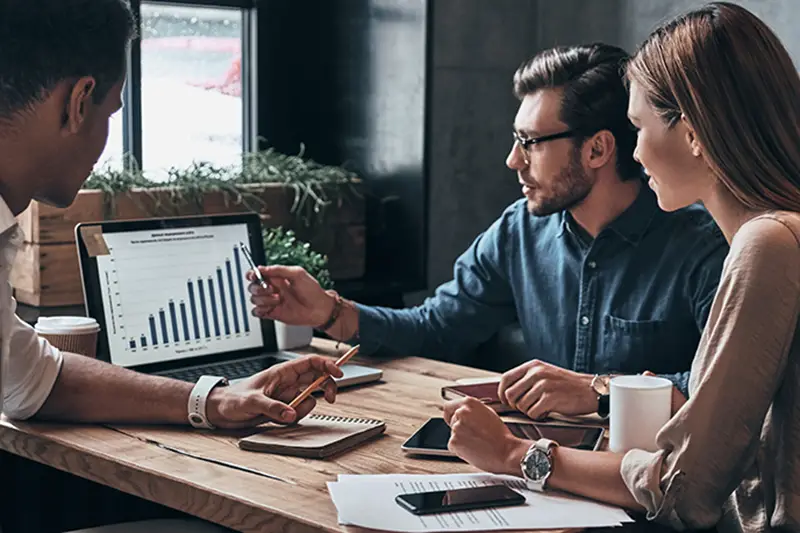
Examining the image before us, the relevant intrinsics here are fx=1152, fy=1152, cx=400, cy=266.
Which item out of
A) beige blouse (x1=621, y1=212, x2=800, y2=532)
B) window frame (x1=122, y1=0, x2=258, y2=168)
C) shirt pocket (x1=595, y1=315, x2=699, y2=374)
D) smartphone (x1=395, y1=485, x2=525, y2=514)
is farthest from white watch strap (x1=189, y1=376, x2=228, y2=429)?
window frame (x1=122, y1=0, x2=258, y2=168)

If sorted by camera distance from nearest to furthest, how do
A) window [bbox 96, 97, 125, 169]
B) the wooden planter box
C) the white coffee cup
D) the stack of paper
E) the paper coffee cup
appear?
the stack of paper, the white coffee cup, the paper coffee cup, the wooden planter box, window [bbox 96, 97, 125, 169]

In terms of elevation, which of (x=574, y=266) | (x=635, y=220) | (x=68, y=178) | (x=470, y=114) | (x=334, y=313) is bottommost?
(x=334, y=313)

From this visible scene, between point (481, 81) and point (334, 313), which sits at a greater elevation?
point (481, 81)

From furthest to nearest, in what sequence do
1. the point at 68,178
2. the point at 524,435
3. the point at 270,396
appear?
the point at 270,396 < the point at 524,435 < the point at 68,178

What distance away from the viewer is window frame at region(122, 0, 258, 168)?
128 inches

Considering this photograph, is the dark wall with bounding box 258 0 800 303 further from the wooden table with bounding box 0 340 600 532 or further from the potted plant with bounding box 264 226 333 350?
the wooden table with bounding box 0 340 600 532

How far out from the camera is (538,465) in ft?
5.42

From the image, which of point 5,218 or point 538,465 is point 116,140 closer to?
point 5,218

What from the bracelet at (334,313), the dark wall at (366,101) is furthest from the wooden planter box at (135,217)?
the bracelet at (334,313)

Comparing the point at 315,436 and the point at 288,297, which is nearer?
the point at 315,436

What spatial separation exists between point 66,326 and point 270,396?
466 millimetres

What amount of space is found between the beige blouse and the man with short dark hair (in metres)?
0.68

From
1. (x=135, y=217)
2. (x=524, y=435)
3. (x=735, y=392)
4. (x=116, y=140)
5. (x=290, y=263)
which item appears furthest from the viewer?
(x=116, y=140)

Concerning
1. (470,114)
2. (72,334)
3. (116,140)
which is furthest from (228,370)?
(470,114)
